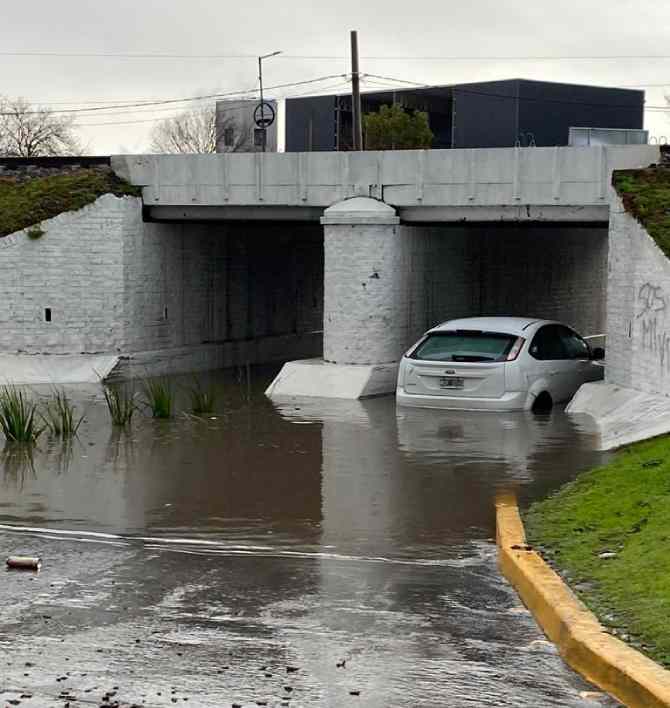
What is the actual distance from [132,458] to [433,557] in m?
5.50

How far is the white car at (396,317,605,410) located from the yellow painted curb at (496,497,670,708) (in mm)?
8436

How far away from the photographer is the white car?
1753 cm

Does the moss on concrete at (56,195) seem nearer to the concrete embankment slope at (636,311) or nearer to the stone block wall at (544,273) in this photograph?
the stone block wall at (544,273)

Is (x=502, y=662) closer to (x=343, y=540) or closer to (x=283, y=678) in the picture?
(x=283, y=678)

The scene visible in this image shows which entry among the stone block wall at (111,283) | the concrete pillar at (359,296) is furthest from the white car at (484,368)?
the stone block wall at (111,283)

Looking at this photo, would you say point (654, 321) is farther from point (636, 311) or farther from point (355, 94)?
point (355, 94)

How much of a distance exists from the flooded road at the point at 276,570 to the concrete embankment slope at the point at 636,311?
137cm

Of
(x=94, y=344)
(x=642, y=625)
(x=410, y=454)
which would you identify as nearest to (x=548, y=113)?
(x=94, y=344)

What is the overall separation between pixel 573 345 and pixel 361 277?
135 inches

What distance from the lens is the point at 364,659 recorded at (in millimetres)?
6742

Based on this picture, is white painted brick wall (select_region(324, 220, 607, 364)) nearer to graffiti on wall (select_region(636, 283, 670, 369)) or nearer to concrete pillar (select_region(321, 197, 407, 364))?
concrete pillar (select_region(321, 197, 407, 364))

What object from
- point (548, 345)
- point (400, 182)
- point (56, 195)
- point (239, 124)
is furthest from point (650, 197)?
point (239, 124)

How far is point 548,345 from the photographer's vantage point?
60.7 feet

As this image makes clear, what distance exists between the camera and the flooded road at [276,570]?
252 inches
